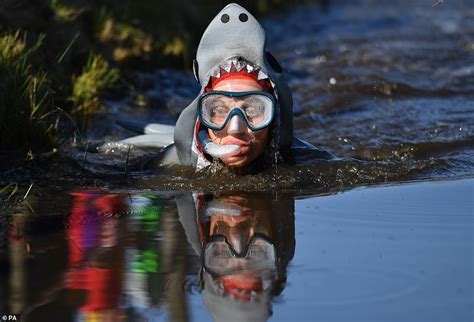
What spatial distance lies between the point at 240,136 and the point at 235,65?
47 cm

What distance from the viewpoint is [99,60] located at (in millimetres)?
9039

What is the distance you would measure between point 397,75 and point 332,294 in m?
7.18

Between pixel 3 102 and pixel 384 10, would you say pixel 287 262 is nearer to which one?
pixel 3 102

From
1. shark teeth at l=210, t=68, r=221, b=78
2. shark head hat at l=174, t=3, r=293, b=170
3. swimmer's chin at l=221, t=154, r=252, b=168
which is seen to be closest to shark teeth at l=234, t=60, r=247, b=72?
shark head hat at l=174, t=3, r=293, b=170

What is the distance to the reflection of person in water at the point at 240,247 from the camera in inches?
153

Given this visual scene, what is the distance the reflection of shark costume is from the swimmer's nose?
320 mm

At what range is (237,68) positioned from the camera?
20.1 ft

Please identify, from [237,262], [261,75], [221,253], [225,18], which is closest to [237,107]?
[261,75]

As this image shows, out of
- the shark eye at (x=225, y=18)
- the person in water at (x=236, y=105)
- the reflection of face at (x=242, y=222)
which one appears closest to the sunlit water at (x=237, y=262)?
the reflection of face at (x=242, y=222)

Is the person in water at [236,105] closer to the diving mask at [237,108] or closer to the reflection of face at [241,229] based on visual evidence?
the diving mask at [237,108]

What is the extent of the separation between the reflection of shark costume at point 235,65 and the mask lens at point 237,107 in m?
0.16

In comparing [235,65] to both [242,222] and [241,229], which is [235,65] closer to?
[242,222]

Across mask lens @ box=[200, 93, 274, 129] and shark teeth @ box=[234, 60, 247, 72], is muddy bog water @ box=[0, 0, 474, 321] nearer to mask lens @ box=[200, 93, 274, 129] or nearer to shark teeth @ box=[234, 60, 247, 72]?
mask lens @ box=[200, 93, 274, 129]

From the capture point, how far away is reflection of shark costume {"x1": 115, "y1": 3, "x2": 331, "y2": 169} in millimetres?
6148
